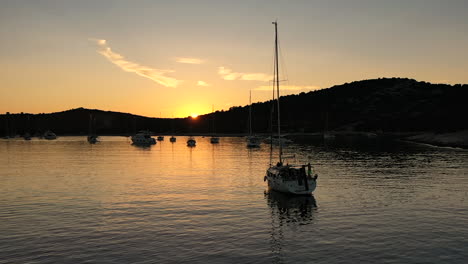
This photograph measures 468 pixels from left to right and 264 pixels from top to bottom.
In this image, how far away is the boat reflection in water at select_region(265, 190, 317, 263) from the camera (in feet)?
86.3

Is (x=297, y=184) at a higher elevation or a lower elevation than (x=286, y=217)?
higher

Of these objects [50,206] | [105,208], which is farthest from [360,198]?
[50,206]

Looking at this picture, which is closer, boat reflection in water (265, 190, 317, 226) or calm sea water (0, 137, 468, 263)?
calm sea water (0, 137, 468, 263)

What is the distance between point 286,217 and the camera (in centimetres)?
3450

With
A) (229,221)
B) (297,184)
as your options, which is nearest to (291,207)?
(297,184)

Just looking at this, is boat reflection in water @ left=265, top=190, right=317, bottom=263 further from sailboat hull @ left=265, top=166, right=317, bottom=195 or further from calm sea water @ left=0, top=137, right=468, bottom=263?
sailboat hull @ left=265, top=166, right=317, bottom=195

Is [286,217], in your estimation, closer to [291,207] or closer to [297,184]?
[291,207]

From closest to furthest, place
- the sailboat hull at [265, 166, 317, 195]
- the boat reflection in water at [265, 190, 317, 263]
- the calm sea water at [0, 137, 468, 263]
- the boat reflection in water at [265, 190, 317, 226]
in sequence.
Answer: the calm sea water at [0, 137, 468, 263] < the boat reflection in water at [265, 190, 317, 263] < the boat reflection in water at [265, 190, 317, 226] < the sailboat hull at [265, 166, 317, 195]

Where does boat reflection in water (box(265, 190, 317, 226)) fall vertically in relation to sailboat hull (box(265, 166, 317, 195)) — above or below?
below

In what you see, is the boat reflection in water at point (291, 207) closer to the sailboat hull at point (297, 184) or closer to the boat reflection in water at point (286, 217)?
the boat reflection in water at point (286, 217)

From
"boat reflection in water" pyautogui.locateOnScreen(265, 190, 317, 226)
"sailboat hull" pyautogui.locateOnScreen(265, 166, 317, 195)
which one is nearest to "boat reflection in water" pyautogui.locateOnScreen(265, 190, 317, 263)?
"boat reflection in water" pyautogui.locateOnScreen(265, 190, 317, 226)

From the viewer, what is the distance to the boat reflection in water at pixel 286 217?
26.3 meters

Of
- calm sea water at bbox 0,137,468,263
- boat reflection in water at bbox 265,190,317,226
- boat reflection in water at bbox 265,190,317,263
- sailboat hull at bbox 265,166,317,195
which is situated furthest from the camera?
sailboat hull at bbox 265,166,317,195

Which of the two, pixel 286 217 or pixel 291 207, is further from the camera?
pixel 291 207
